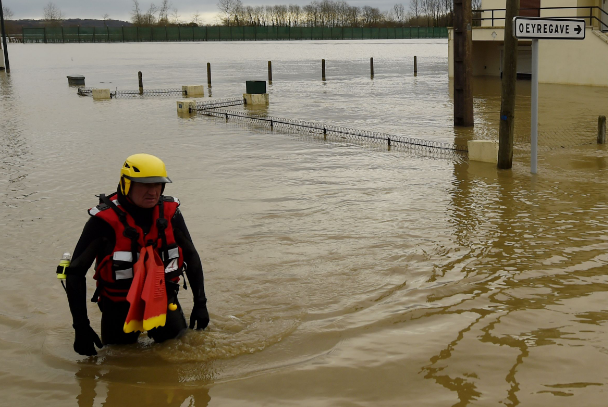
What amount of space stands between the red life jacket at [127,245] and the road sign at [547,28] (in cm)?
695

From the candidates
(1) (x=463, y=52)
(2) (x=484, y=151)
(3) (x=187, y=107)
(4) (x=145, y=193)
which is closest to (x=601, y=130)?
(2) (x=484, y=151)

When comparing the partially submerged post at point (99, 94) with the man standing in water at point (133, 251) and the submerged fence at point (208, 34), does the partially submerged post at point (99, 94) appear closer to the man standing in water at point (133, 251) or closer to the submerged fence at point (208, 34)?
the man standing in water at point (133, 251)

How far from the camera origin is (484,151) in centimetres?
1297

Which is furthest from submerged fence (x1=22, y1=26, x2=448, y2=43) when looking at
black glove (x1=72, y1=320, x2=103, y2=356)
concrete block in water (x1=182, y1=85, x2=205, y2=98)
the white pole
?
black glove (x1=72, y1=320, x2=103, y2=356)

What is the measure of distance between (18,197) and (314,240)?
5449 mm

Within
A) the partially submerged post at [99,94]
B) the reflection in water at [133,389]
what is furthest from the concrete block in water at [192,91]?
the reflection in water at [133,389]

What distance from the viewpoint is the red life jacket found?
4625mm

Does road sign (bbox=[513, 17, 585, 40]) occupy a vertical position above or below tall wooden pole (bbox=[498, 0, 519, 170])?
above

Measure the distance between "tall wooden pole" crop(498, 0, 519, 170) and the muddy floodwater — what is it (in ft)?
1.17

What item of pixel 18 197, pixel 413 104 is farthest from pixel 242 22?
pixel 18 197

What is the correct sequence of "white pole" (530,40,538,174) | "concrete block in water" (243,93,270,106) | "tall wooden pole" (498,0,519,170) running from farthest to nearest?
"concrete block in water" (243,93,270,106) < "tall wooden pole" (498,0,519,170) < "white pole" (530,40,538,174)

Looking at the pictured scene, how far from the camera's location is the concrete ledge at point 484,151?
12828mm

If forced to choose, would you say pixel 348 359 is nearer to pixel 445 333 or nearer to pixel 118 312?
pixel 445 333

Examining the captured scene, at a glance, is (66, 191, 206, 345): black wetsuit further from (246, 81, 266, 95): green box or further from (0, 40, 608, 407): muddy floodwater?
(246, 81, 266, 95): green box
